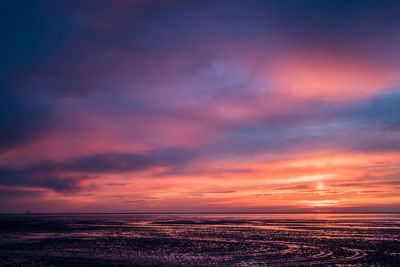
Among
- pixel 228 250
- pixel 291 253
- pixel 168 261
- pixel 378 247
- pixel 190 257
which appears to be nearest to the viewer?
pixel 168 261

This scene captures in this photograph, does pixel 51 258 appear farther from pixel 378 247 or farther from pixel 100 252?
pixel 378 247

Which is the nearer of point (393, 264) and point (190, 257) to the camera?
point (393, 264)

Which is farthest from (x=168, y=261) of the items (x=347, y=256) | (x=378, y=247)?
(x=378, y=247)

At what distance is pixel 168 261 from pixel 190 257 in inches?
117

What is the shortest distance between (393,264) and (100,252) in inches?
1133

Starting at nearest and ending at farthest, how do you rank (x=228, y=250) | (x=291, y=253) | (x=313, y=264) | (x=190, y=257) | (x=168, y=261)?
(x=313, y=264) → (x=168, y=261) → (x=190, y=257) → (x=291, y=253) → (x=228, y=250)

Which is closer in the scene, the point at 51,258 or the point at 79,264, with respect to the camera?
the point at 79,264

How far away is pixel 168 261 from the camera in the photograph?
29359mm

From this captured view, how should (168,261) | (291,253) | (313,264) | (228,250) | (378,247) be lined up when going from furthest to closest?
(378,247) < (228,250) < (291,253) < (168,261) < (313,264)

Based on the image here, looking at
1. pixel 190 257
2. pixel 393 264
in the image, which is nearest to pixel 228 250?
pixel 190 257

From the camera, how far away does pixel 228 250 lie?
3622 cm

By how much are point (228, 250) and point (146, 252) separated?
30.4 feet

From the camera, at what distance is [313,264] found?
27.6 metres

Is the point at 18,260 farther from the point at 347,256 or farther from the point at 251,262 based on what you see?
the point at 347,256
